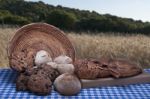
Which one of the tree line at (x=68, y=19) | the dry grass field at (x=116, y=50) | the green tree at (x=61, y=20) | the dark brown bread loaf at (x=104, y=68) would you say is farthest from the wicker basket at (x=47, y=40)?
the green tree at (x=61, y=20)

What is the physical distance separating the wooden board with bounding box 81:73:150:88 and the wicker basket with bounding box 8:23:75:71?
0.34 m

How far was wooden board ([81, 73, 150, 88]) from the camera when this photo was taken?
7.78 feet

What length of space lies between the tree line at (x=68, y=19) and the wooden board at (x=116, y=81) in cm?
844

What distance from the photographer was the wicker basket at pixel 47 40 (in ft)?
8.73

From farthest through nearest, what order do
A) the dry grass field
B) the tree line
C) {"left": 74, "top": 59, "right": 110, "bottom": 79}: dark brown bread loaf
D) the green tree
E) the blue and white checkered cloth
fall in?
the green tree < the tree line < the dry grass field < {"left": 74, "top": 59, "right": 110, "bottom": 79}: dark brown bread loaf < the blue and white checkered cloth

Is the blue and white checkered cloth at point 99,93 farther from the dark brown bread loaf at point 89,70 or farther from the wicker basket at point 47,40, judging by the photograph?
Result: the wicker basket at point 47,40

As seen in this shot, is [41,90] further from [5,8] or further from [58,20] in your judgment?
[5,8]

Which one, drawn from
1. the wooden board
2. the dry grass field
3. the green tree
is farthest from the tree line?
the wooden board

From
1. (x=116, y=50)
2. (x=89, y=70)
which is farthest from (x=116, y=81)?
(x=116, y=50)

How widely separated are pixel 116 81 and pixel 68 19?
9679 mm

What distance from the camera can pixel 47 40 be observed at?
270 cm

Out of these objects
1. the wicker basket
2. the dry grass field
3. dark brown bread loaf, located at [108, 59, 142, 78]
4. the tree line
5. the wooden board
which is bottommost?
the tree line

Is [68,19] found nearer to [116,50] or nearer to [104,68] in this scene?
[116,50]

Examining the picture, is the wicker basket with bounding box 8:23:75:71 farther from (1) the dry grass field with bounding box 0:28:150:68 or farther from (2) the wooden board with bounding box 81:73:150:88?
(1) the dry grass field with bounding box 0:28:150:68
